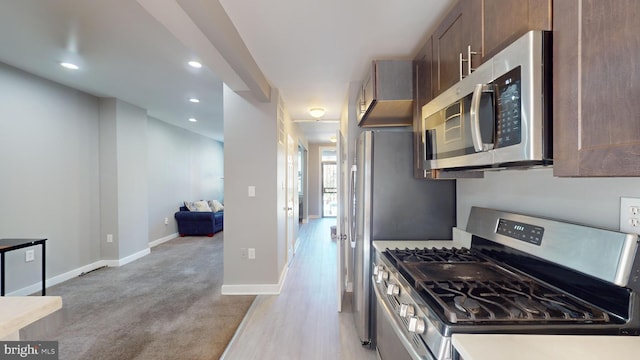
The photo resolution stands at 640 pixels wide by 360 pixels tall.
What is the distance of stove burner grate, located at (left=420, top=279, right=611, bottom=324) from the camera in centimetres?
92

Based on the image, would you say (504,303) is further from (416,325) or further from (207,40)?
(207,40)

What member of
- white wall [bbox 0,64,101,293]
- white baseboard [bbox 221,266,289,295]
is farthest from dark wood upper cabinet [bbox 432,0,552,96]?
white wall [bbox 0,64,101,293]

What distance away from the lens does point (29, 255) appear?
3.29 metres

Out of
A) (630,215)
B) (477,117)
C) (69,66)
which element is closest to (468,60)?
(477,117)

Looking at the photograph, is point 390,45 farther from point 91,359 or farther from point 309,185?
point 309,185

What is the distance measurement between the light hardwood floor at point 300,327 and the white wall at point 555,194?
4.97ft

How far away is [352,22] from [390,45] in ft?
1.56

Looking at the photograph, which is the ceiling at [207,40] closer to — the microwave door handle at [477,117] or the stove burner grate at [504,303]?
the microwave door handle at [477,117]

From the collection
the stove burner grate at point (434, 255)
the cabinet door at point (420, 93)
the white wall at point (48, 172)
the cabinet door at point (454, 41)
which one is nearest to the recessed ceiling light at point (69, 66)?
the white wall at point (48, 172)

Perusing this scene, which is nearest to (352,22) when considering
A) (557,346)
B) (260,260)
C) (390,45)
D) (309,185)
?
(390,45)

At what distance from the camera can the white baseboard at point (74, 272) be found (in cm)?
326

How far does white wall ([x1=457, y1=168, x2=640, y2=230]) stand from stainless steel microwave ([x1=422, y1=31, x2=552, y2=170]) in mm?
325

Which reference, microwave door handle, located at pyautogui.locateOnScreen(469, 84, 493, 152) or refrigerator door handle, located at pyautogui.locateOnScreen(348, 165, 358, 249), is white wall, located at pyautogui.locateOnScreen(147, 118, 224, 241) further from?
microwave door handle, located at pyautogui.locateOnScreen(469, 84, 493, 152)

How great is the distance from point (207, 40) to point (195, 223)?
17.9 feet
